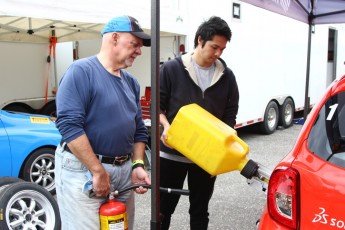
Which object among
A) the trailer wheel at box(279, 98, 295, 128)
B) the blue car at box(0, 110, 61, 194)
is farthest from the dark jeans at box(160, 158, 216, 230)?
the trailer wheel at box(279, 98, 295, 128)

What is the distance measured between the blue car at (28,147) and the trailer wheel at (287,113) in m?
5.68

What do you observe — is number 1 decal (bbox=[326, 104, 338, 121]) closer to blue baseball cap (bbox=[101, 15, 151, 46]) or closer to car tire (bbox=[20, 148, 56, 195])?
blue baseball cap (bbox=[101, 15, 151, 46])

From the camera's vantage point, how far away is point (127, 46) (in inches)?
80.1

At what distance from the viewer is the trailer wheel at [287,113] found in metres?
9.01

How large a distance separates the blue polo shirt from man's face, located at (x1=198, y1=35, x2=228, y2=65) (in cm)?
68

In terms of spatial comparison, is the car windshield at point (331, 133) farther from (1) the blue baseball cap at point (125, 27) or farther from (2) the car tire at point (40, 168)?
(2) the car tire at point (40, 168)

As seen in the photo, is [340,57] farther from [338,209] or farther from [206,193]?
[338,209]

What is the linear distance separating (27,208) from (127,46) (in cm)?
202

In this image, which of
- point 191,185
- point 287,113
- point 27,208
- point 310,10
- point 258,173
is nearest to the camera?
point 258,173

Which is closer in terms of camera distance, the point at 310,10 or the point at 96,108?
the point at 96,108

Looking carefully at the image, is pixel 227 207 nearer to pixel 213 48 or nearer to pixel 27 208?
pixel 27 208

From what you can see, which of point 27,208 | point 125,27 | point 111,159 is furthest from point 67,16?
point 111,159

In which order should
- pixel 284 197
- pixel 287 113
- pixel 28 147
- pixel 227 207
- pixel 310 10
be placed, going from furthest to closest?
pixel 287 113 → pixel 310 10 → pixel 28 147 → pixel 227 207 → pixel 284 197

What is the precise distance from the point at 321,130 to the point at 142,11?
165 inches
